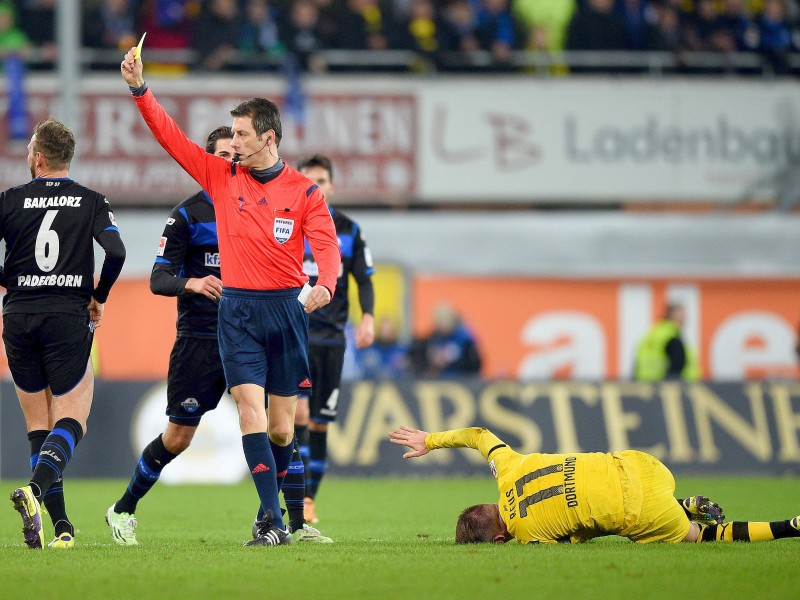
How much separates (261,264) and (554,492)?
6.57ft

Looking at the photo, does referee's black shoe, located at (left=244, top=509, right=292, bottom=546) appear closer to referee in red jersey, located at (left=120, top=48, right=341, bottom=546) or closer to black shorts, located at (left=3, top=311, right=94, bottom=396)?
referee in red jersey, located at (left=120, top=48, right=341, bottom=546)

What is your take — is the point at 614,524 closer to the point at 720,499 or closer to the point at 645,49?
the point at 720,499

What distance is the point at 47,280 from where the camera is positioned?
7.99 metres

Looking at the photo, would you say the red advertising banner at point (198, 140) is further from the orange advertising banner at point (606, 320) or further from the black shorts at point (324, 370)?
the black shorts at point (324, 370)

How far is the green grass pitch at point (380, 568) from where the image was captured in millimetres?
6156

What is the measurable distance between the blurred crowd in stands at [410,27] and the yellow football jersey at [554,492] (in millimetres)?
13501

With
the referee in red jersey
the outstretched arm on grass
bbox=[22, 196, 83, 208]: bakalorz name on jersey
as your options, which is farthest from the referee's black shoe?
bbox=[22, 196, 83, 208]: bakalorz name on jersey

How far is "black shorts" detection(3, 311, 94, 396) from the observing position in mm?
7957

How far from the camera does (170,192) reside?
20.9m

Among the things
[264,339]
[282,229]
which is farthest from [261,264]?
[264,339]

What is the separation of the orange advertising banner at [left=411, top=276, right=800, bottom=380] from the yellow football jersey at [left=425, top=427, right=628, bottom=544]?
13.3 m

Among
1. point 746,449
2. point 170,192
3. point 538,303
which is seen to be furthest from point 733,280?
point 170,192

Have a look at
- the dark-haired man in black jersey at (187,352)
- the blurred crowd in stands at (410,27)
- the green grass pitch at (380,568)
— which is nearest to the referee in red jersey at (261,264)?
the dark-haired man in black jersey at (187,352)

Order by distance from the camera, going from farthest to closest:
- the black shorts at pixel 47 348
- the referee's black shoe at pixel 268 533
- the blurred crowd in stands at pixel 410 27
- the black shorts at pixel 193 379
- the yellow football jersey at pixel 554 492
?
the blurred crowd in stands at pixel 410 27, the black shorts at pixel 193 379, the black shorts at pixel 47 348, the referee's black shoe at pixel 268 533, the yellow football jersey at pixel 554 492
